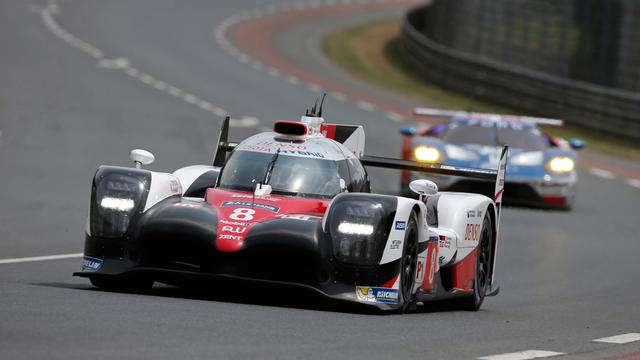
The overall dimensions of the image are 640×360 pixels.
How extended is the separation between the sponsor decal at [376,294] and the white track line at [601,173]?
18752 mm

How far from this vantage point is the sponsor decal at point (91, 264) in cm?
1095

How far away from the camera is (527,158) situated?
76.1ft

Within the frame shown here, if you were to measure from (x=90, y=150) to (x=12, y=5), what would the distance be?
85.8 feet

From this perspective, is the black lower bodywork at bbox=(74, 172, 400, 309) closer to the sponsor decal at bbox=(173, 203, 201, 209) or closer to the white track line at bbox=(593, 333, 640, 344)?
the sponsor decal at bbox=(173, 203, 201, 209)

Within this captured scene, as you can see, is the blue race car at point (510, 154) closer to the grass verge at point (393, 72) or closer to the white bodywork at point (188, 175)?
the grass verge at point (393, 72)

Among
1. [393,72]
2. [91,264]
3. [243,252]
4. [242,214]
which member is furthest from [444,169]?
[393,72]

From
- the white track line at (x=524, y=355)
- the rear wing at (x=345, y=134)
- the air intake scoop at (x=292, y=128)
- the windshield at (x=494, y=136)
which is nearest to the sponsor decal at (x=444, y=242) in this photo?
the air intake scoop at (x=292, y=128)

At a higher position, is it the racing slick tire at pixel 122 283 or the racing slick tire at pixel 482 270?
the racing slick tire at pixel 122 283

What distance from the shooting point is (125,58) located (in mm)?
40594

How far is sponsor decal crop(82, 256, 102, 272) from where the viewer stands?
35.9 feet

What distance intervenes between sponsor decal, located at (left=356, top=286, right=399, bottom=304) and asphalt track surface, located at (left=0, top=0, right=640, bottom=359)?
0.38 ft

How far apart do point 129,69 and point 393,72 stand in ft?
26.1

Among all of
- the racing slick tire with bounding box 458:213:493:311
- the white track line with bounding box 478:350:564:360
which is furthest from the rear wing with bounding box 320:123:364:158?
the white track line with bounding box 478:350:564:360

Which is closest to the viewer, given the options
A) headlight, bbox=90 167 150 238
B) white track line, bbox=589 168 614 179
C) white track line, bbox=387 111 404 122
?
headlight, bbox=90 167 150 238
